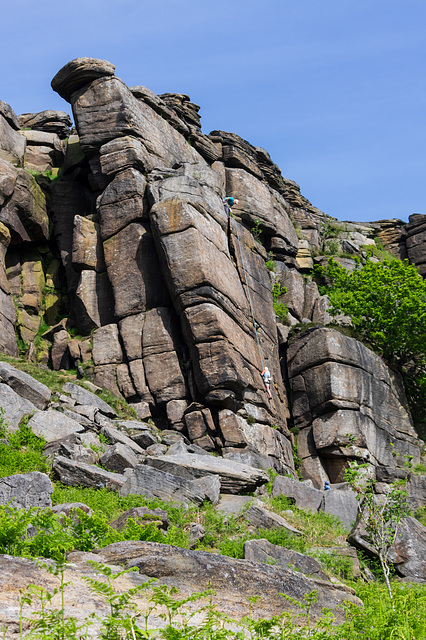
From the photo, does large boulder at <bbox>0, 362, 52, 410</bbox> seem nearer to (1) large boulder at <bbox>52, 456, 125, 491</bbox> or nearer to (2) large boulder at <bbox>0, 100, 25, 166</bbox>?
(1) large boulder at <bbox>52, 456, 125, 491</bbox>

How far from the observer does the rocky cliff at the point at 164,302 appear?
25.5 metres

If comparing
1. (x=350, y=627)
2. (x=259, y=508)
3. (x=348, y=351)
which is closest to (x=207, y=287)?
(x=348, y=351)

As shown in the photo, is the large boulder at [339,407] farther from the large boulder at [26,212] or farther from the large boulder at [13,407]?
the large boulder at [13,407]

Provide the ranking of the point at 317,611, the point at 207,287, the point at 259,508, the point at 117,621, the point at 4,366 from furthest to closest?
the point at 207,287, the point at 4,366, the point at 259,508, the point at 317,611, the point at 117,621

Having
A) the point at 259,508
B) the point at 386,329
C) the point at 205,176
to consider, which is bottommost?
the point at 259,508

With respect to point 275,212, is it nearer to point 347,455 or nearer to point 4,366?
point 347,455

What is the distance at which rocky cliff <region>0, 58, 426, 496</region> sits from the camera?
2552 centimetres

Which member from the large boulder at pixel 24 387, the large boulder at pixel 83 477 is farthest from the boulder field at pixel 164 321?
the large boulder at pixel 83 477

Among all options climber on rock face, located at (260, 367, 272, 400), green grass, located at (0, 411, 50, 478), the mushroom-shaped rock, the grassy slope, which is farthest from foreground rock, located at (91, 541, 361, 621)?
the mushroom-shaped rock

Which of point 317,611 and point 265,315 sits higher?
point 265,315

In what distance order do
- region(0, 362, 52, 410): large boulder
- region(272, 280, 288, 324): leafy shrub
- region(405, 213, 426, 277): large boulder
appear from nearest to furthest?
region(0, 362, 52, 410): large boulder, region(272, 280, 288, 324): leafy shrub, region(405, 213, 426, 277): large boulder

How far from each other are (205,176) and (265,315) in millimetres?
6721

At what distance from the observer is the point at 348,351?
98.2ft

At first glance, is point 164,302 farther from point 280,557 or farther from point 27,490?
point 280,557
